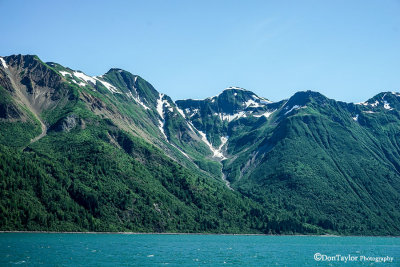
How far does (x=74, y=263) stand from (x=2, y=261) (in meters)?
18.8

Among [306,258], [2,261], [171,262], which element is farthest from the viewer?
[306,258]

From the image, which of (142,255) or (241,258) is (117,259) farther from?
(241,258)

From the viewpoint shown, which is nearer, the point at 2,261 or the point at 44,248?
the point at 2,261

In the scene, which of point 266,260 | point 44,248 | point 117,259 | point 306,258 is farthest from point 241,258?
point 44,248

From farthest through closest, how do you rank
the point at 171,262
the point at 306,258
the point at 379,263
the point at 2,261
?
the point at 306,258
the point at 379,263
the point at 171,262
the point at 2,261

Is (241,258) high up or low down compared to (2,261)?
down

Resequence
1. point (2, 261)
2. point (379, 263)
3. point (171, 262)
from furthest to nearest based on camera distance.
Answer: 1. point (379, 263)
2. point (171, 262)
3. point (2, 261)

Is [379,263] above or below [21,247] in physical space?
below

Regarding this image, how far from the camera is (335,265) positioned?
420 ft

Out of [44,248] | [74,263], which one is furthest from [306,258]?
[44,248]

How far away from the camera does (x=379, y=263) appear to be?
135 m

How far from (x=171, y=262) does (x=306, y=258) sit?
5537 centimetres

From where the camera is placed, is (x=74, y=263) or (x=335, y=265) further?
(x=335, y=265)

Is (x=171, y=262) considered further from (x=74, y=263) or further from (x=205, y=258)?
(x=74, y=263)
